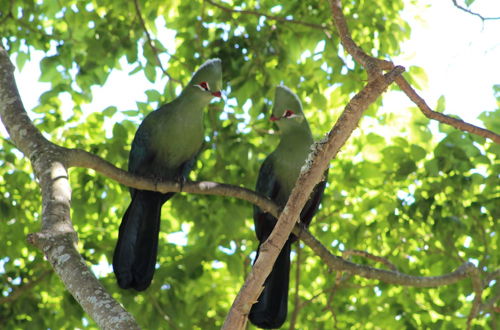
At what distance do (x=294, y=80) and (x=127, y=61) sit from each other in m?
1.25

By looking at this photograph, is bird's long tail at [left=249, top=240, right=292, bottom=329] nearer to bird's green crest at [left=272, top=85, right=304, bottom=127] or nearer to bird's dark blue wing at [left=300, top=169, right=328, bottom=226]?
bird's dark blue wing at [left=300, top=169, right=328, bottom=226]

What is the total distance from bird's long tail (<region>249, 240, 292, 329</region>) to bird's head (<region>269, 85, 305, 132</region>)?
2.84 ft

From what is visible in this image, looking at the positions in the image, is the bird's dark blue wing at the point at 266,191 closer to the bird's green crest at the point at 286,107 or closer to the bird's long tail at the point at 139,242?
the bird's green crest at the point at 286,107

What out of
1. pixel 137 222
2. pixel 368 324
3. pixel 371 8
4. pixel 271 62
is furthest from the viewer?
pixel 368 324

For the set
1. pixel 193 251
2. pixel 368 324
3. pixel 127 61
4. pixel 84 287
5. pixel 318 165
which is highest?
pixel 127 61

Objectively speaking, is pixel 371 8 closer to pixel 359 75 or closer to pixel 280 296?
pixel 359 75

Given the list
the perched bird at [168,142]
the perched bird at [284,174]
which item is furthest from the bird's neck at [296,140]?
the perched bird at [168,142]

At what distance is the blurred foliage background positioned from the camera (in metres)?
4.12

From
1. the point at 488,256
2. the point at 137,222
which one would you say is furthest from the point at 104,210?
the point at 488,256

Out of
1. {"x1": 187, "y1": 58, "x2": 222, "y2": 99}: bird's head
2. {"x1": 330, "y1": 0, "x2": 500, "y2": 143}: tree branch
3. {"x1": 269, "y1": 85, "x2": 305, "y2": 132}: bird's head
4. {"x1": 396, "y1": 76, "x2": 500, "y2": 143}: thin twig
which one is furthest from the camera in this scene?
{"x1": 269, "y1": 85, "x2": 305, "y2": 132}: bird's head

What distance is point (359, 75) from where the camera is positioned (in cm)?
462

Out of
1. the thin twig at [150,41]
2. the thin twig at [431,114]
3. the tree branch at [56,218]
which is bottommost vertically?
the tree branch at [56,218]

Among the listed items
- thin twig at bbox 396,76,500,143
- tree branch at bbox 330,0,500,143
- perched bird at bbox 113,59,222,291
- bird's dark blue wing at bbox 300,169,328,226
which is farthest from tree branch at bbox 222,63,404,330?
perched bird at bbox 113,59,222,291

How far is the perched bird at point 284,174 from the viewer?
13.0 ft
